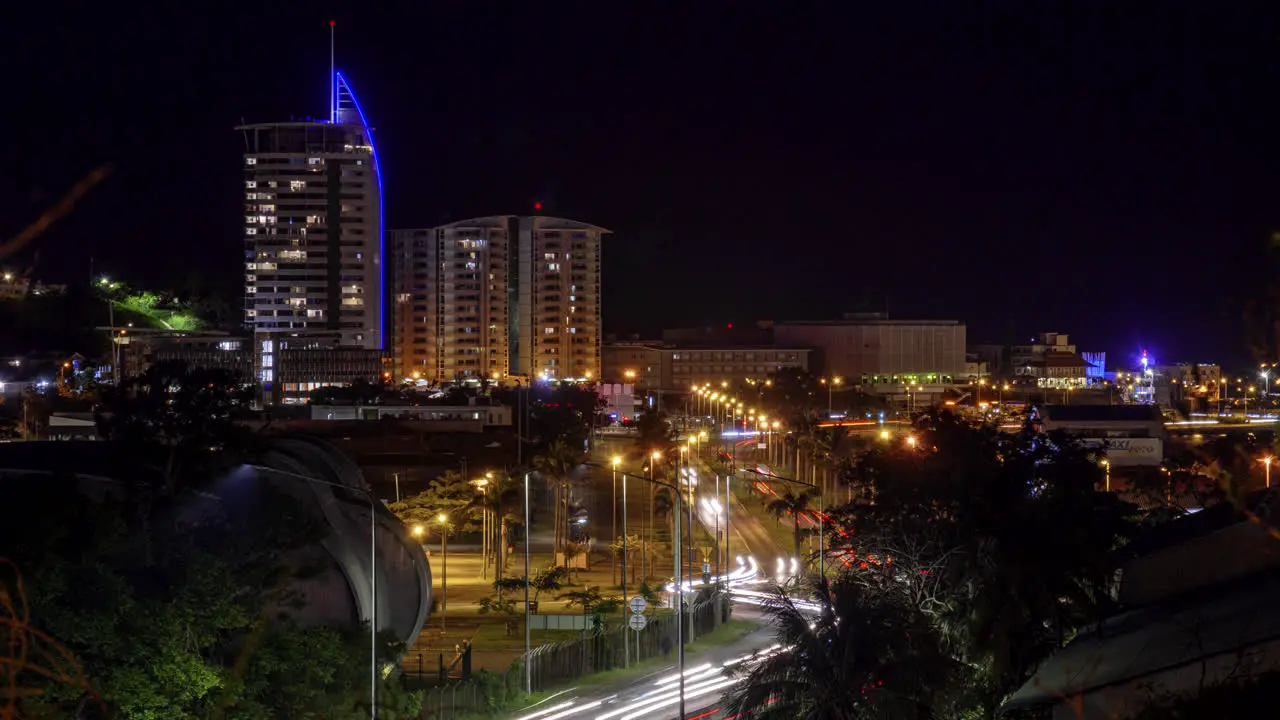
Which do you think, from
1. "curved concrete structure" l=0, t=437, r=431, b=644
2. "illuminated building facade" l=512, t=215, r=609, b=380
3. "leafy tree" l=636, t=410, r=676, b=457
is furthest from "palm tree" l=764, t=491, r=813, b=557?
"illuminated building facade" l=512, t=215, r=609, b=380

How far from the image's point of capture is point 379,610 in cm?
2014

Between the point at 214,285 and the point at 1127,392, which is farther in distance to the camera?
the point at 1127,392

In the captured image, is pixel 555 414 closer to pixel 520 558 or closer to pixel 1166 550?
pixel 520 558

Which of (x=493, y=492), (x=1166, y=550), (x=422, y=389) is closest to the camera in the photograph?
(x=1166, y=550)

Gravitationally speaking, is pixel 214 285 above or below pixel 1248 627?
above

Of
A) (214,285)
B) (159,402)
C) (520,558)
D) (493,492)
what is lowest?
(520,558)

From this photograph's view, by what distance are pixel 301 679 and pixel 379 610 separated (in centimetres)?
558

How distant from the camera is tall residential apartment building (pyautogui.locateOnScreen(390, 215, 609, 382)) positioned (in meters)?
123

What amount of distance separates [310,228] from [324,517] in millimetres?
91996

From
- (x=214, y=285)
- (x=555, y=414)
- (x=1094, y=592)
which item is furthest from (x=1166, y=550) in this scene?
(x=214, y=285)

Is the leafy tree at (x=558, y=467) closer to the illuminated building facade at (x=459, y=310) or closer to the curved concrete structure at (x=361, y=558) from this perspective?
the curved concrete structure at (x=361, y=558)

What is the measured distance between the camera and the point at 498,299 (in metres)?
123

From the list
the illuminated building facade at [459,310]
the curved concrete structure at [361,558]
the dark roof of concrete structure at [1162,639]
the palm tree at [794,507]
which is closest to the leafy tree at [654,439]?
the palm tree at [794,507]

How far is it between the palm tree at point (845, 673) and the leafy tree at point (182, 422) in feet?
30.2
